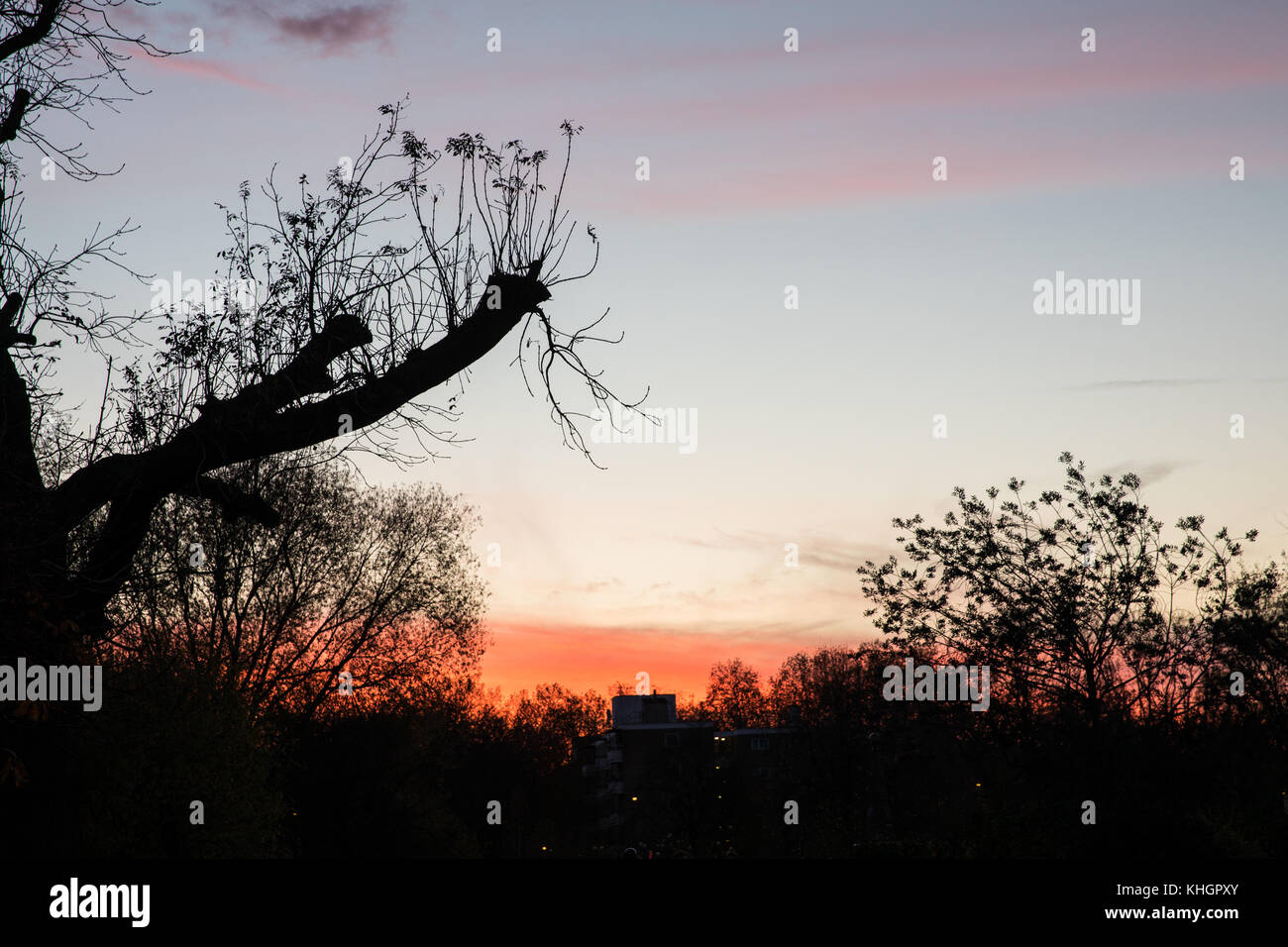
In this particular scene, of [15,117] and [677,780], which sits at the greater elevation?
[15,117]

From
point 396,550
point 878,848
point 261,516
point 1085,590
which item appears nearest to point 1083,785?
point 1085,590

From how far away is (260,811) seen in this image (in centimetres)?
3181

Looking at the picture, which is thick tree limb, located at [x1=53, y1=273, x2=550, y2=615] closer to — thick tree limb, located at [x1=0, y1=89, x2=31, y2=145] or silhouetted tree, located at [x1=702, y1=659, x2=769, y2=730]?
thick tree limb, located at [x1=0, y1=89, x2=31, y2=145]

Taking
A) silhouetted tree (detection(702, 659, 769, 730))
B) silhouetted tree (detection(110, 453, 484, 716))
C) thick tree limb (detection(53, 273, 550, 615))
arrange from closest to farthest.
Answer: thick tree limb (detection(53, 273, 550, 615)), silhouetted tree (detection(110, 453, 484, 716)), silhouetted tree (detection(702, 659, 769, 730))

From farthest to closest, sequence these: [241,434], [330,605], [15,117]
Answer: 1. [330,605]
2. [15,117]
3. [241,434]

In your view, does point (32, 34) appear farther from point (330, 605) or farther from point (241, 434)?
point (330, 605)

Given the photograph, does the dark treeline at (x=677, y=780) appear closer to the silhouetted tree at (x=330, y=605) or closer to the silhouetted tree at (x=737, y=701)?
the silhouetted tree at (x=330, y=605)

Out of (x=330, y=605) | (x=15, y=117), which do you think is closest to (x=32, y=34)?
(x=15, y=117)

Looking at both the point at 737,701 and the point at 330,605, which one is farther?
the point at 737,701

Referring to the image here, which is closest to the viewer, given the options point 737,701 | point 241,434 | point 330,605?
point 241,434

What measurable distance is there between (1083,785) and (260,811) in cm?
2235

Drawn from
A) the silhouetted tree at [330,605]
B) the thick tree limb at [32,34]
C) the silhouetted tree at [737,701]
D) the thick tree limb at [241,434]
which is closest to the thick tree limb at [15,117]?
the thick tree limb at [32,34]

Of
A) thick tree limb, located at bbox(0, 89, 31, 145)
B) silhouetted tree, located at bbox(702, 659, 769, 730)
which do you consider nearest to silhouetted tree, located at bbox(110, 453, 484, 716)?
thick tree limb, located at bbox(0, 89, 31, 145)
